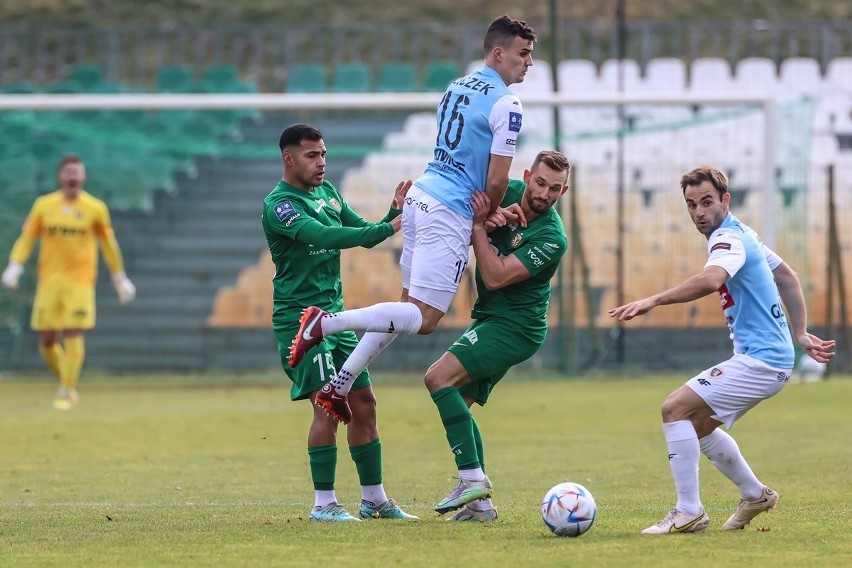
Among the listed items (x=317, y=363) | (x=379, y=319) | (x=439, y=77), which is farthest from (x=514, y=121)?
(x=439, y=77)

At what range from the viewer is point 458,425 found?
25.4 feet

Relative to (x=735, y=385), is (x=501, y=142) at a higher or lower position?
higher

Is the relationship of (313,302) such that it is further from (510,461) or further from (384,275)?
(384,275)

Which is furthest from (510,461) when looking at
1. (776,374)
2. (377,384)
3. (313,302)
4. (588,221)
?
(588,221)

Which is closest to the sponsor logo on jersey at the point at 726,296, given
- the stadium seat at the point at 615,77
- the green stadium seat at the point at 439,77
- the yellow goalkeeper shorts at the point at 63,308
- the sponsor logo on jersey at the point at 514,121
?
the sponsor logo on jersey at the point at 514,121

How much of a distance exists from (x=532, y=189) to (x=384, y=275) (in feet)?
41.3

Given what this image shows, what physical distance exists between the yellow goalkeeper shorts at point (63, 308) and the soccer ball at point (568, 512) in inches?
453

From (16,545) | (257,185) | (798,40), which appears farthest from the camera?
(798,40)

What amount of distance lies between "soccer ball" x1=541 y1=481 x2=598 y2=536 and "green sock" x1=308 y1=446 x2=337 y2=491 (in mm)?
1522

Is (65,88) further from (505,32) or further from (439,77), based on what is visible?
(505,32)

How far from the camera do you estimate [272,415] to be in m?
15.5

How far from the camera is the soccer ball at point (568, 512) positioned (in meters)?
6.91

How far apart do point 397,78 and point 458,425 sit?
18.9 metres

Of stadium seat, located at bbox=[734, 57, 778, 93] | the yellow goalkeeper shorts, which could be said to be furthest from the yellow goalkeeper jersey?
stadium seat, located at bbox=[734, 57, 778, 93]
